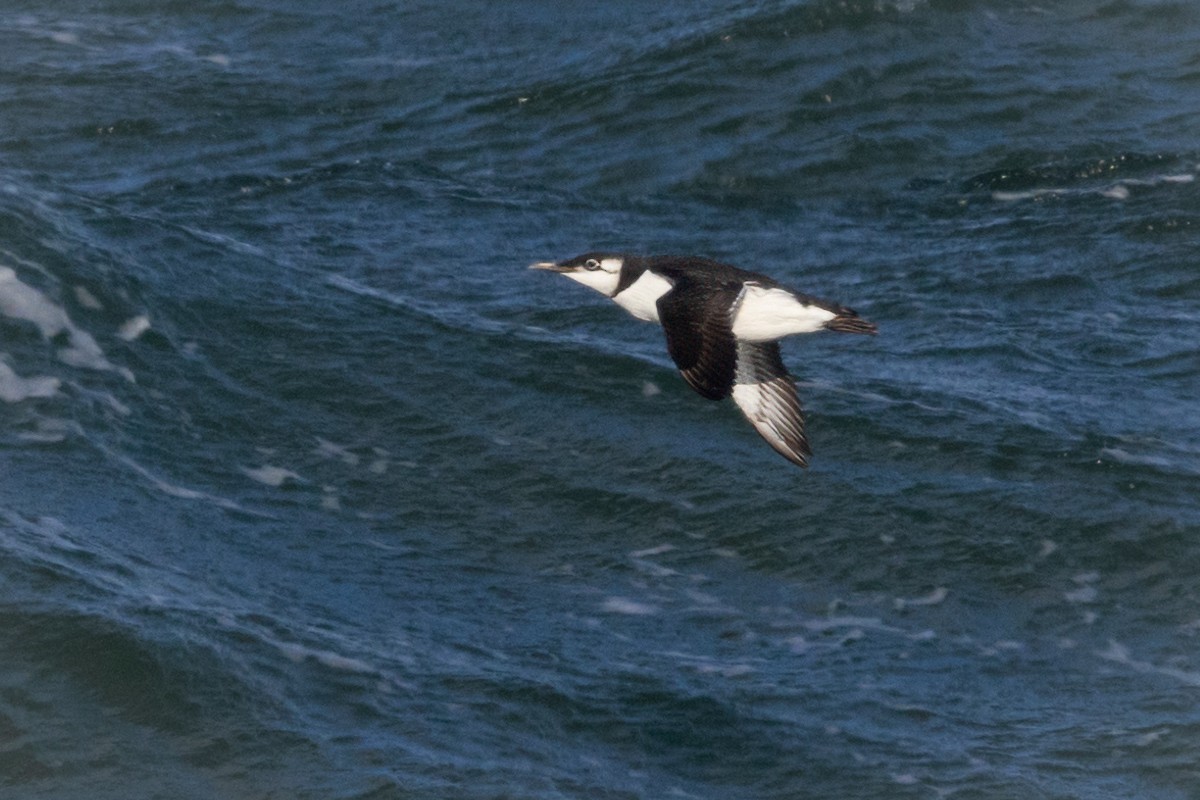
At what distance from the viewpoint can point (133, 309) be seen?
39.5 ft

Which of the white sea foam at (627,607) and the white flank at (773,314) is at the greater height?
the white flank at (773,314)

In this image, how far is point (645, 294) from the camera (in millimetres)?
8953

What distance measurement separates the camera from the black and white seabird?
7.80 m

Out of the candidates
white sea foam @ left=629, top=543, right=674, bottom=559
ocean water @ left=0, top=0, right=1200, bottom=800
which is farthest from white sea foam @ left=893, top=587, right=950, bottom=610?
white sea foam @ left=629, top=543, right=674, bottom=559

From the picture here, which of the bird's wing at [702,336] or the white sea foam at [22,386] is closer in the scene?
the bird's wing at [702,336]

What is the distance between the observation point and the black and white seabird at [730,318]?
7801 mm

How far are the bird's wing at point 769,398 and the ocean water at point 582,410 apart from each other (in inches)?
44.9

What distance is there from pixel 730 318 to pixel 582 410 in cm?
346

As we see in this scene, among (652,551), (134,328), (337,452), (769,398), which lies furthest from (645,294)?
(134,328)

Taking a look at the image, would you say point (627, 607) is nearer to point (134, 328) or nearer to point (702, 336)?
point (702, 336)

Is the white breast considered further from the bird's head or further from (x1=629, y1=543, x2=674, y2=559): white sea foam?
(x1=629, y1=543, x2=674, y2=559): white sea foam

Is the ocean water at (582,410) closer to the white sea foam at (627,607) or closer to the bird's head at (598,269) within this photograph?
the white sea foam at (627,607)

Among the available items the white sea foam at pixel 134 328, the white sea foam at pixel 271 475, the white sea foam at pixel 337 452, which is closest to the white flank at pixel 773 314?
the white sea foam at pixel 337 452

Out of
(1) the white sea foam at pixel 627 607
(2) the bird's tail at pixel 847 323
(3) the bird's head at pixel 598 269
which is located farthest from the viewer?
(1) the white sea foam at pixel 627 607
